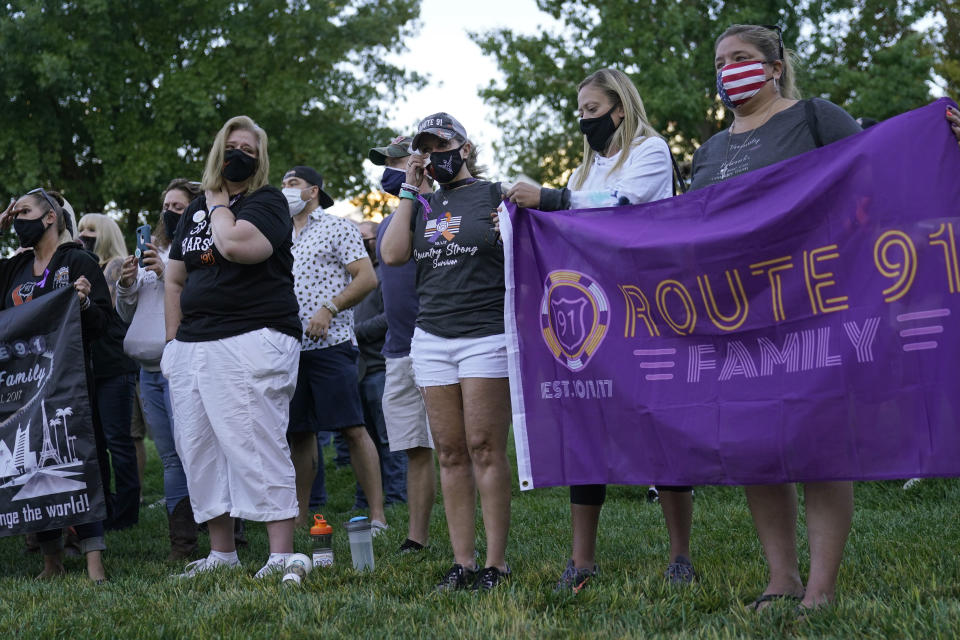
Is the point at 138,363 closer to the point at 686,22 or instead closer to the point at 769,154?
the point at 769,154

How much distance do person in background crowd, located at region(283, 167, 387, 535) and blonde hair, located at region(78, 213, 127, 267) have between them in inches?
66.4

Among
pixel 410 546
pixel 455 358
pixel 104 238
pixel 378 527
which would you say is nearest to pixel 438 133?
pixel 455 358

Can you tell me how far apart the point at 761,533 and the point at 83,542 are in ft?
11.9

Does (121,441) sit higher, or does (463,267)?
(463,267)

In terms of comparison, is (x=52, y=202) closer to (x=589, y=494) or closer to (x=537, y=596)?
(x=589, y=494)

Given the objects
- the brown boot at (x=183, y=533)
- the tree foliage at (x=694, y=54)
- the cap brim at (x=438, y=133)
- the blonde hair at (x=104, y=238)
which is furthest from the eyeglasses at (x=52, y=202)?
the tree foliage at (x=694, y=54)

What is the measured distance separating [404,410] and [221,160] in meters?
1.92

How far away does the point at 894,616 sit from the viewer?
135 inches

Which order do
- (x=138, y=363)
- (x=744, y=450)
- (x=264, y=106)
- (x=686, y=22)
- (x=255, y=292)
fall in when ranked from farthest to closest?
(x=686, y=22), (x=264, y=106), (x=138, y=363), (x=255, y=292), (x=744, y=450)

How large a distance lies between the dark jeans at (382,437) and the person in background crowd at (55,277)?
9.44 ft

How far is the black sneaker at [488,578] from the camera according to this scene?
448 cm

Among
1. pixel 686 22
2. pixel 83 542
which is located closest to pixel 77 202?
pixel 686 22

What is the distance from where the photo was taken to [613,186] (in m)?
4.54

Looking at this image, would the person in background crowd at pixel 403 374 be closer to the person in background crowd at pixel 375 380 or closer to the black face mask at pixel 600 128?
the person in background crowd at pixel 375 380
